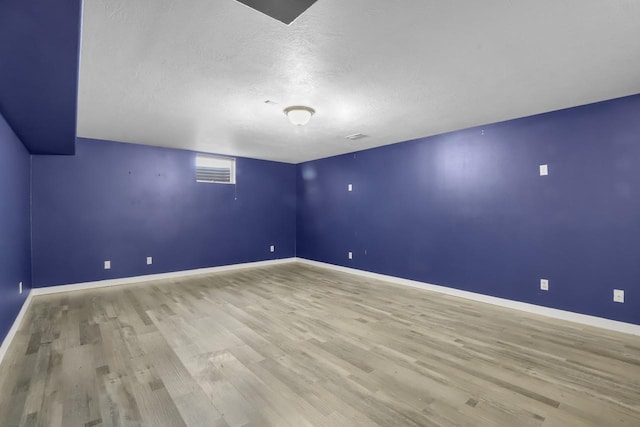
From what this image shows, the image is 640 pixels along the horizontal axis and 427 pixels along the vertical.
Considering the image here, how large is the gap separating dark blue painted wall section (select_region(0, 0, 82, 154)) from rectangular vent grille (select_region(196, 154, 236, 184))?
268 cm

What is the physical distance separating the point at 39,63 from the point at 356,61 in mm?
1991

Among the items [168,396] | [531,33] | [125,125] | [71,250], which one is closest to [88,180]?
[71,250]

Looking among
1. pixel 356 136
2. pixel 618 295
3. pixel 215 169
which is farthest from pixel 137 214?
pixel 618 295

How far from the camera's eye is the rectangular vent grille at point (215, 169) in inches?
219

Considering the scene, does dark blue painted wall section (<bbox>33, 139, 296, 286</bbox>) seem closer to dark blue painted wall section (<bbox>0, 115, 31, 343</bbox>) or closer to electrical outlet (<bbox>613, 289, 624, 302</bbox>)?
dark blue painted wall section (<bbox>0, 115, 31, 343</bbox>)

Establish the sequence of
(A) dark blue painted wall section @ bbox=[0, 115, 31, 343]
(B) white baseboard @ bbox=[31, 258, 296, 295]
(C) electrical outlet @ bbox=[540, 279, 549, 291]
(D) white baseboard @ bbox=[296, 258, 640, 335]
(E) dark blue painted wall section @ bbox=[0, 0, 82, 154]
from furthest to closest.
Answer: (B) white baseboard @ bbox=[31, 258, 296, 295] < (C) electrical outlet @ bbox=[540, 279, 549, 291] < (D) white baseboard @ bbox=[296, 258, 640, 335] < (A) dark blue painted wall section @ bbox=[0, 115, 31, 343] < (E) dark blue painted wall section @ bbox=[0, 0, 82, 154]

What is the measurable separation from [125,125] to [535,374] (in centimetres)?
503

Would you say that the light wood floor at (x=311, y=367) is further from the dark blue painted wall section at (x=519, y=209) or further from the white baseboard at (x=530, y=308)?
the dark blue painted wall section at (x=519, y=209)

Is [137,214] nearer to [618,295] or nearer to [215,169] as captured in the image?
[215,169]

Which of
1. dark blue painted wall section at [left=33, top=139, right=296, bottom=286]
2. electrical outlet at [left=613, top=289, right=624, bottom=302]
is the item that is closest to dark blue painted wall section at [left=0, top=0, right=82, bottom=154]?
dark blue painted wall section at [left=33, top=139, right=296, bottom=286]

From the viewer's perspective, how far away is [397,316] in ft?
10.6

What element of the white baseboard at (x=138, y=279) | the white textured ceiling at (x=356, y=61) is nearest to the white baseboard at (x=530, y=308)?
the white textured ceiling at (x=356, y=61)

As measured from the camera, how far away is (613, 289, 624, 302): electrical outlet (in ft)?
9.31

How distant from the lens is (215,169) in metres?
5.80
